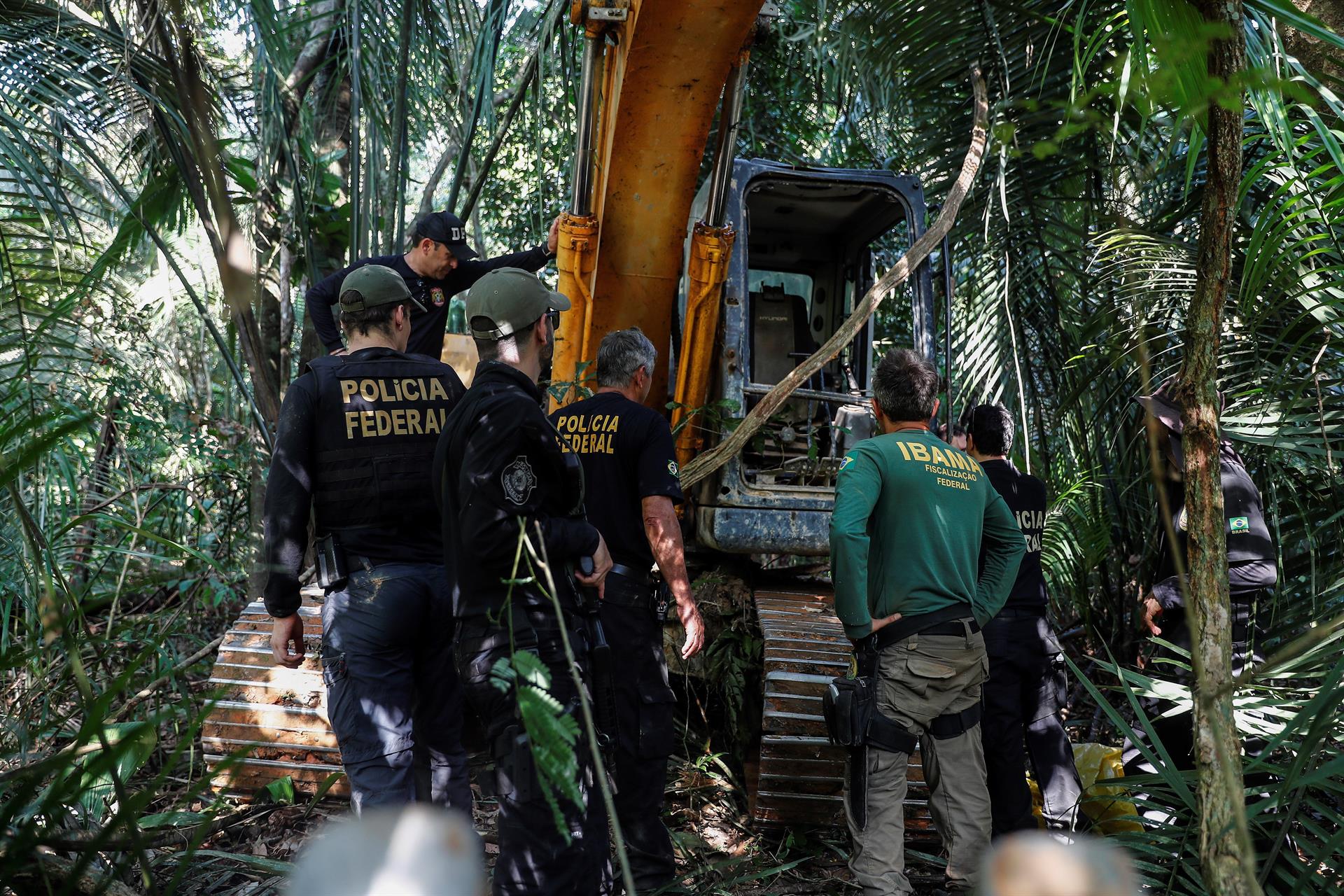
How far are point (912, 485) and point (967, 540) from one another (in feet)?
1.01

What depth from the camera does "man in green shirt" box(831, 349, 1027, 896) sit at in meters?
3.55

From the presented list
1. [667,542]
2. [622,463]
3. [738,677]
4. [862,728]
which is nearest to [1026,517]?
[862,728]

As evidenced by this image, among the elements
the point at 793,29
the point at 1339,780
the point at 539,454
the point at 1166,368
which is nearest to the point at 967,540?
the point at 1339,780

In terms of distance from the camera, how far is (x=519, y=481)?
2857 millimetres

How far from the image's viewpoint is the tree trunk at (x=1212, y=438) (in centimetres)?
198

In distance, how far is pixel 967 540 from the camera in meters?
3.71

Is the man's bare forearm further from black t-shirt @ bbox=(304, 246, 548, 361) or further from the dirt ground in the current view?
black t-shirt @ bbox=(304, 246, 548, 361)

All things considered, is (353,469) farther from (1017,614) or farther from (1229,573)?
(1229,573)

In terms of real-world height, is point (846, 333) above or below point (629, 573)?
above

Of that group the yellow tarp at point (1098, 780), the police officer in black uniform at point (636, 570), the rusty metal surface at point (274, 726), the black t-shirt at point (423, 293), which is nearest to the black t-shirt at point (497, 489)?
the police officer in black uniform at point (636, 570)

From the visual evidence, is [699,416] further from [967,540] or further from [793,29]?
[793,29]

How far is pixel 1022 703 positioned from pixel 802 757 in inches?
36.3

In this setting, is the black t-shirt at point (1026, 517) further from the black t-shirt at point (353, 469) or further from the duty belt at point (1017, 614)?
the black t-shirt at point (353, 469)

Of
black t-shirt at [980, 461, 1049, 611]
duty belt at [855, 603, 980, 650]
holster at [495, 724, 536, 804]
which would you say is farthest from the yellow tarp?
holster at [495, 724, 536, 804]
